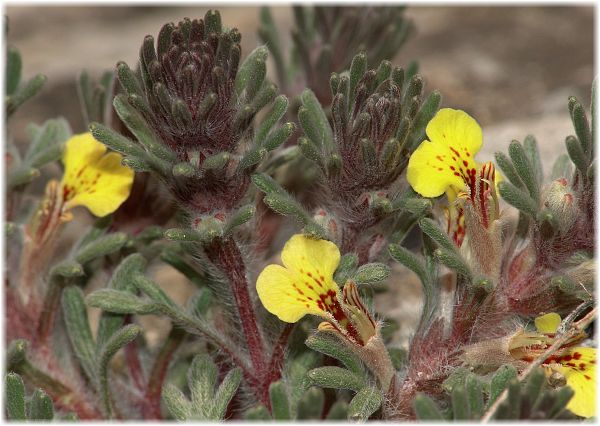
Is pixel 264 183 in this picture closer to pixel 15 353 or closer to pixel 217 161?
pixel 217 161

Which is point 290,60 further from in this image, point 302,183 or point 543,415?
point 543,415

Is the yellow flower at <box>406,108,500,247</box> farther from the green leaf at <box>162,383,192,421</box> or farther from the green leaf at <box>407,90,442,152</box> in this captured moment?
the green leaf at <box>162,383,192,421</box>

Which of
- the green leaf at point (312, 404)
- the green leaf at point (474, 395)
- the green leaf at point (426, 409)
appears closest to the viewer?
the green leaf at point (312, 404)

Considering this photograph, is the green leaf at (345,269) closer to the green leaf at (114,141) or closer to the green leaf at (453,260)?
the green leaf at (453,260)

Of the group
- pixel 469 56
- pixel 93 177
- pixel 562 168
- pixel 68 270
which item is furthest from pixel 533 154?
pixel 469 56

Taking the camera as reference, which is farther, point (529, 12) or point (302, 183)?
point (529, 12)

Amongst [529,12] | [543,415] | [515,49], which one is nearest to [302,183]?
[543,415]

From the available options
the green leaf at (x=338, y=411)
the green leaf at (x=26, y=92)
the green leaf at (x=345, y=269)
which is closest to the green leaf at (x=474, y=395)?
the green leaf at (x=338, y=411)

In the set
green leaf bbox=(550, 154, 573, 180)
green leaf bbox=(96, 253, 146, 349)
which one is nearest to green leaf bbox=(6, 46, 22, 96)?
green leaf bbox=(96, 253, 146, 349)
